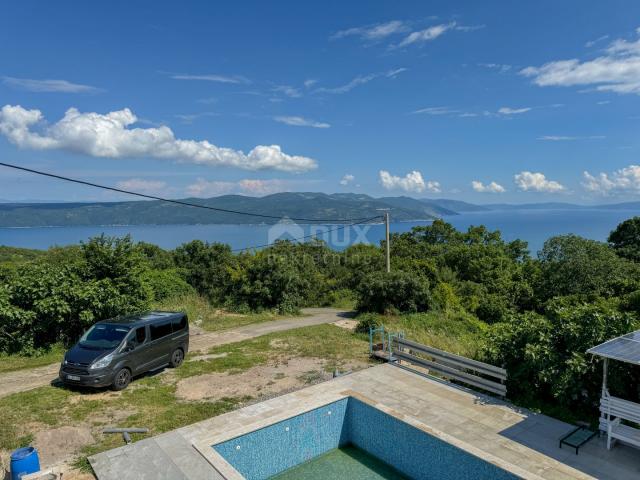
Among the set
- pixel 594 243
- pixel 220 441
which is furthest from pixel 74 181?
pixel 594 243

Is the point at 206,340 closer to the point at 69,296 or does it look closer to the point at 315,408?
the point at 69,296

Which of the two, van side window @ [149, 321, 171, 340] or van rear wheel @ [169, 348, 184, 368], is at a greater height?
van side window @ [149, 321, 171, 340]

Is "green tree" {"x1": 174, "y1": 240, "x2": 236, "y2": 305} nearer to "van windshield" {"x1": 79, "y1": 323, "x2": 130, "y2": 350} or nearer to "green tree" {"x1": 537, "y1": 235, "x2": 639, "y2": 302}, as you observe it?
"van windshield" {"x1": 79, "y1": 323, "x2": 130, "y2": 350}

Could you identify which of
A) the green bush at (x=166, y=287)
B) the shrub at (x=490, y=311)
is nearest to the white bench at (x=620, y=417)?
the shrub at (x=490, y=311)

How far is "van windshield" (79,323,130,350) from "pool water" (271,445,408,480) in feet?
16.8

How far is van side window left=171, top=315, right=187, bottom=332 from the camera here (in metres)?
11.6

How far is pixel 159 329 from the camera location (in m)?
→ 11.1

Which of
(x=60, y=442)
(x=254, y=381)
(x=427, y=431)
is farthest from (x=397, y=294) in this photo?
(x=60, y=442)

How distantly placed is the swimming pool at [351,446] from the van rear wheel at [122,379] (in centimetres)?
381

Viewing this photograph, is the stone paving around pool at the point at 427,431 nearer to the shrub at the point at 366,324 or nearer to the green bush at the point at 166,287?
the shrub at the point at 366,324

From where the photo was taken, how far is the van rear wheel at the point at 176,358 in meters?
11.5

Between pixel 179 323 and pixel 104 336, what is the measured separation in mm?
2098

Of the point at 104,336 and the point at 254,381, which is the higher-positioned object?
the point at 104,336


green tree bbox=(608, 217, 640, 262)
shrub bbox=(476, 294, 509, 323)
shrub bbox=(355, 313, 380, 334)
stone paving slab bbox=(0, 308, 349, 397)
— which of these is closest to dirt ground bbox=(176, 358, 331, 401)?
stone paving slab bbox=(0, 308, 349, 397)
